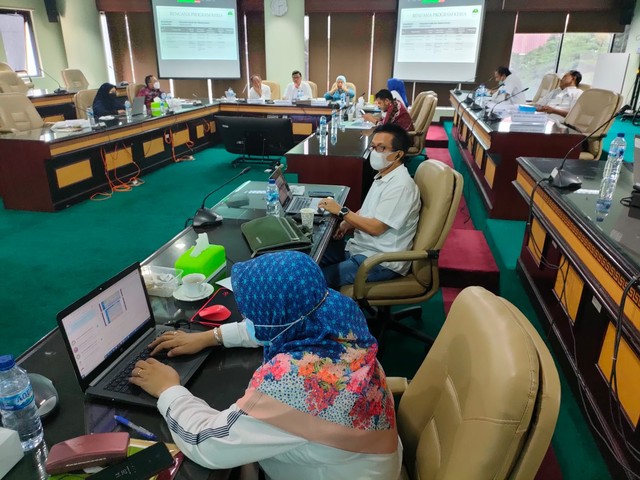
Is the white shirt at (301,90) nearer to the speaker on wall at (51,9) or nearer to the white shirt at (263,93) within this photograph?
the white shirt at (263,93)

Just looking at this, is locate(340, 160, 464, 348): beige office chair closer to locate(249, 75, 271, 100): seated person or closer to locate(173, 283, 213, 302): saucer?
locate(173, 283, 213, 302): saucer

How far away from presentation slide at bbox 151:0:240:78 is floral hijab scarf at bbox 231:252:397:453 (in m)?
8.76

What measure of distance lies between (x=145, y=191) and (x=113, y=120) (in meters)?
1.04

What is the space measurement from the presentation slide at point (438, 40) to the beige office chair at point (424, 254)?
23.2ft

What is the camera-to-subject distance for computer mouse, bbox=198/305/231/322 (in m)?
1.38

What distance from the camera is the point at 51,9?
29.2ft

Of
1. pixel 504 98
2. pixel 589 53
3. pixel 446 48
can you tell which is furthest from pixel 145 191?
pixel 589 53

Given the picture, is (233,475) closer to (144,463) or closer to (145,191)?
(144,463)

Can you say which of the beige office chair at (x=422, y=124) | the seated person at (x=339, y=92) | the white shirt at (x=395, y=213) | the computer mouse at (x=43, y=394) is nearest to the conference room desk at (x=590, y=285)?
the white shirt at (x=395, y=213)

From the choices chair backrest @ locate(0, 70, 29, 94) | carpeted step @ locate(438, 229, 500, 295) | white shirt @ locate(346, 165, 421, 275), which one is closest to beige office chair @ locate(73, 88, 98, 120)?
chair backrest @ locate(0, 70, 29, 94)

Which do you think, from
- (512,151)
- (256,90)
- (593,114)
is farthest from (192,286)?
(256,90)

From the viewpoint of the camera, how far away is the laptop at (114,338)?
40.9 inches

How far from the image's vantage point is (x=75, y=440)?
0.89m

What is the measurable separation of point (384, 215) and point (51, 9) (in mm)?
10000
